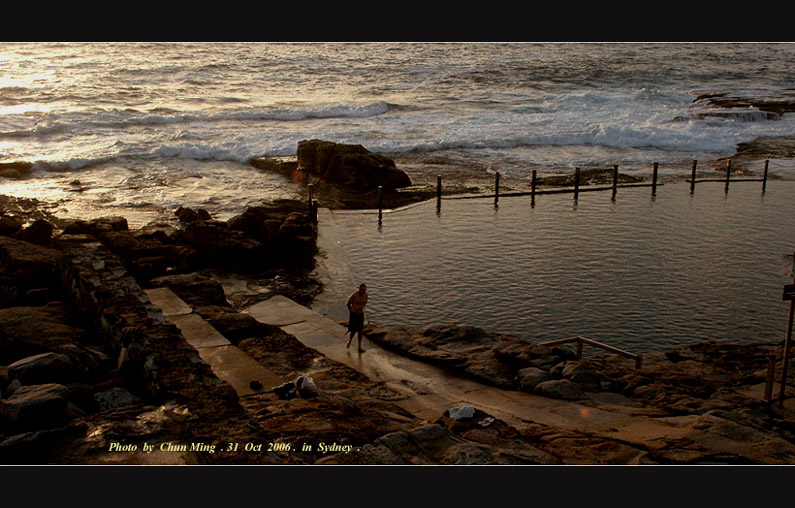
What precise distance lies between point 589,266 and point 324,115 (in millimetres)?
32646

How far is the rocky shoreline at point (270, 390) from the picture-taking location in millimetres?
7559

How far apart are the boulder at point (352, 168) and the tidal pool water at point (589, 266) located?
3836 millimetres

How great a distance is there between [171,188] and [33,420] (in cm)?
2252

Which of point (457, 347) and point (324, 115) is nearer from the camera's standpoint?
point (457, 347)

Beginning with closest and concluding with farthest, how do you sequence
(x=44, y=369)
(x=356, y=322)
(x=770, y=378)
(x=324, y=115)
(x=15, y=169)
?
1. (x=44, y=369)
2. (x=770, y=378)
3. (x=356, y=322)
4. (x=15, y=169)
5. (x=324, y=115)

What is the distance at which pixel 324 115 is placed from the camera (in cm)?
4747

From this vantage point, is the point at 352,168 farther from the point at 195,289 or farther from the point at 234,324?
the point at 234,324

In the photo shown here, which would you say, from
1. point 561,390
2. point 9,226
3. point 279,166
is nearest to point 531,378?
point 561,390

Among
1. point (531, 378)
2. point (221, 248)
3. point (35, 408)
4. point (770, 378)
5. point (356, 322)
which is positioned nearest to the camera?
point (35, 408)

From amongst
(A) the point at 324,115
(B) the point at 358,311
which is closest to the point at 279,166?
(A) the point at 324,115

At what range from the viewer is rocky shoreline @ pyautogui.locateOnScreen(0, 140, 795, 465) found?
7559mm

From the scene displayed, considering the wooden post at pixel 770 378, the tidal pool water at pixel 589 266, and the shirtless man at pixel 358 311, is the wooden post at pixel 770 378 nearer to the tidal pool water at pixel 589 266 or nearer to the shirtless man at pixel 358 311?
the tidal pool water at pixel 589 266

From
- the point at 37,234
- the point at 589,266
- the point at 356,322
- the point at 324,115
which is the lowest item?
the point at 589,266

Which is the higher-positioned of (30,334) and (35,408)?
(35,408)
